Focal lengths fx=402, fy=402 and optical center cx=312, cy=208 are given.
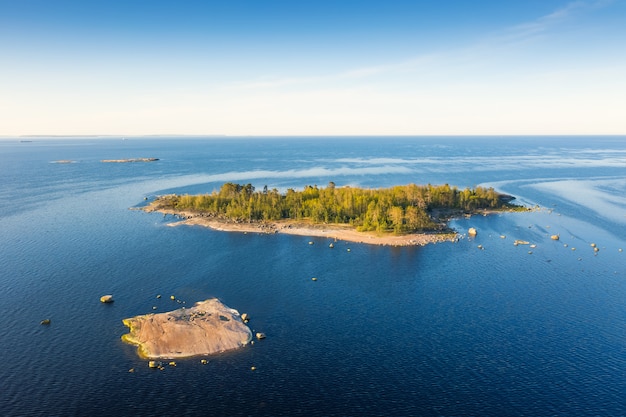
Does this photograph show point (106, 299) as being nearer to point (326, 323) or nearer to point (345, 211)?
point (326, 323)

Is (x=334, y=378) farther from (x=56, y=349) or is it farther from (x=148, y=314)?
(x=56, y=349)

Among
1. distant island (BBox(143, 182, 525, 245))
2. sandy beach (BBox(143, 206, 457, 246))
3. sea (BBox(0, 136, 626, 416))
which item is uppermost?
distant island (BBox(143, 182, 525, 245))

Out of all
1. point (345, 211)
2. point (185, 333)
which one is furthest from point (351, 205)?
point (185, 333)

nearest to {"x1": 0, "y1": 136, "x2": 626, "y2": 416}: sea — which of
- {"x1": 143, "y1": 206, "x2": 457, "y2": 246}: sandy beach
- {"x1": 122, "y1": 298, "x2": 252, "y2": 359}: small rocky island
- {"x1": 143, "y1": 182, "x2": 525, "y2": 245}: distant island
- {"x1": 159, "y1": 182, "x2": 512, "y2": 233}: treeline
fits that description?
{"x1": 122, "y1": 298, "x2": 252, "y2": 359}: small rocky island

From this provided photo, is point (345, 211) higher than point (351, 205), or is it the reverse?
point (351, 205)

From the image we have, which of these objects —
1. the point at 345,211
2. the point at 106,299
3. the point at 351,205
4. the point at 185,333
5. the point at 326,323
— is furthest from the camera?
the point at 351,205

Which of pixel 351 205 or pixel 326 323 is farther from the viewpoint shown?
pixel 351 205

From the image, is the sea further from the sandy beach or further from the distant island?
the distant island
